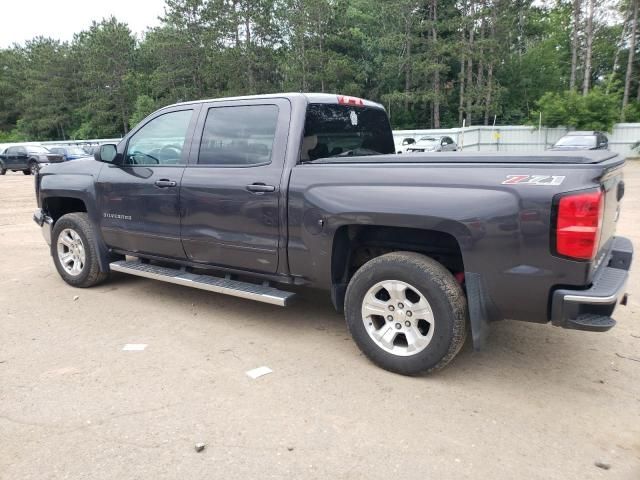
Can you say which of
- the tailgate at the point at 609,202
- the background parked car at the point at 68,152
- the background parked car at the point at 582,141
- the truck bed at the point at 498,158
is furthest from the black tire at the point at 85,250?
the background parked car at the point at 68,152

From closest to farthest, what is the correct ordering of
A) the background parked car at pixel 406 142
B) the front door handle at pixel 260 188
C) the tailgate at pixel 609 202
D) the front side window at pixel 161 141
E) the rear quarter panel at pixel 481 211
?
the rear quarter panel at pixel 481 211 → the tailgate at pixel 609 202 → the front door handle at pixel 260 188 → the front side window at pixel 161 141 → the background parked car at pixel 406 142

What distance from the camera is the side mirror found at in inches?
198

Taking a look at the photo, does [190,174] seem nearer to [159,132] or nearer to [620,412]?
[159,132]

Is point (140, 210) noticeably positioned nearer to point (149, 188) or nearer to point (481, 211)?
point (149, 188)

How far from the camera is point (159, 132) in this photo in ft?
16.4

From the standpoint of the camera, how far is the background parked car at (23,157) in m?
27.1

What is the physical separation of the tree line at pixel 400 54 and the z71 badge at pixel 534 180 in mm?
38645

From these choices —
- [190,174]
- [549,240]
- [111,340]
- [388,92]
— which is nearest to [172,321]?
[111,340]

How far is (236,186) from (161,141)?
1.25 metres

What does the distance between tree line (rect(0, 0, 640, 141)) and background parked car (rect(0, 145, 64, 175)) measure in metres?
21.2

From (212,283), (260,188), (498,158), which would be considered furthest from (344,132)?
(212,283)

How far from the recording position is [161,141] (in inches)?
196

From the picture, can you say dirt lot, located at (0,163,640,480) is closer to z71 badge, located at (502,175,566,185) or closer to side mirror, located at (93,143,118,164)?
z71 badge, located at (502,175,566,185)

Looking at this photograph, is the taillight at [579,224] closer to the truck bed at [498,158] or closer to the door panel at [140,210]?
the truck bed at [498,158]
